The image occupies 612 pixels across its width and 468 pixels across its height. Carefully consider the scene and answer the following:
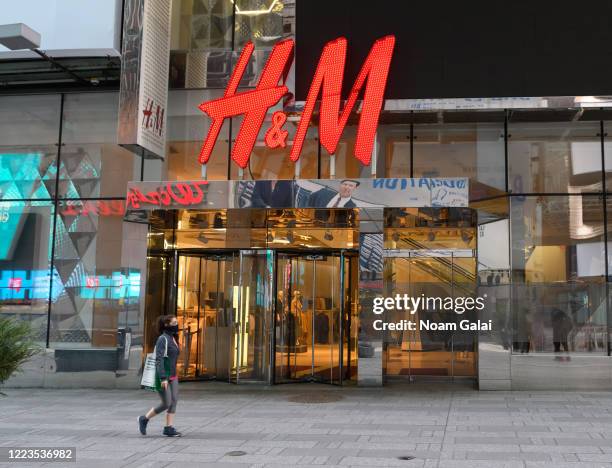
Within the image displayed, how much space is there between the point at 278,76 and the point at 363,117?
1978mm

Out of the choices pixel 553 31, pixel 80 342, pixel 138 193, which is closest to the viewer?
pixel 138 193

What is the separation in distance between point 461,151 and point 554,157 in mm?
2020

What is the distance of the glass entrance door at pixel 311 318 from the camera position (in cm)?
1559

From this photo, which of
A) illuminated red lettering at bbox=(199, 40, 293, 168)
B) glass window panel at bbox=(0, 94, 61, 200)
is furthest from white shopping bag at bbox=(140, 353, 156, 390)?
glass window panel at bbox=(0, 94, 61, 200)

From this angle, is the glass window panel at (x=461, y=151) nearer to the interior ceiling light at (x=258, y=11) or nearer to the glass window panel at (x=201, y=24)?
the interior ceiling light at (x=258, y=11)

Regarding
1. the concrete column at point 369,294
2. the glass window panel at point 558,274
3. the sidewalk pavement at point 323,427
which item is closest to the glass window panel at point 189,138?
the concrete column at point 369,294

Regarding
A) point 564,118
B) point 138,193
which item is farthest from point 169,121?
point 564,118

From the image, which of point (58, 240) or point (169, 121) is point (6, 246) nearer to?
point (58, 240)

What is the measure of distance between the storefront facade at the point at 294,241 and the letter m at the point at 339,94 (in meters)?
0.95

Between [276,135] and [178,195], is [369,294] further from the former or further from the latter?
[178,195]

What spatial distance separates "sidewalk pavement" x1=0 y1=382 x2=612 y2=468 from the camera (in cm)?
841

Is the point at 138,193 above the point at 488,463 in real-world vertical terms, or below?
above

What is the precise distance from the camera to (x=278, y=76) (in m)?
14.1

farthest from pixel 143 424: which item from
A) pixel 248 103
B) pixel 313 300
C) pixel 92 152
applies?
pixel 92 152
